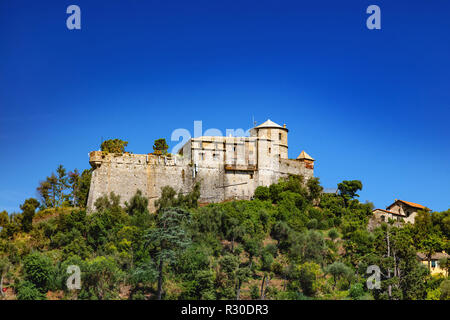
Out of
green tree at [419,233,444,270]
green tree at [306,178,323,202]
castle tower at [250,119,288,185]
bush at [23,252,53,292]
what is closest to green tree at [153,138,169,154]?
castle tower at [250,119,288,185]

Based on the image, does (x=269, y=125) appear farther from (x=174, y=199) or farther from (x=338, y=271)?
(x=338, y=271)

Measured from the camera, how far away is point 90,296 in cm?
3581

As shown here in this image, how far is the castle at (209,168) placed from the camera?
4706 centimetres

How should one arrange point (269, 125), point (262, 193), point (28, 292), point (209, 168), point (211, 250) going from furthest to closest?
point (269, 125) → point (209, 168) → point (262, 193) → point (211, 250) → point (28, 292)

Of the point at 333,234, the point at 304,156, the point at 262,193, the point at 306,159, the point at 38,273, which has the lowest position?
the point at 38,273

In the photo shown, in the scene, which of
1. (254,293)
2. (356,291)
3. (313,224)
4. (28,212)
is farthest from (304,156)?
(28,212)

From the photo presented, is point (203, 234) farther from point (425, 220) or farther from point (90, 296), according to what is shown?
point (425, 220)

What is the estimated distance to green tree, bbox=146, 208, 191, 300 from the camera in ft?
127

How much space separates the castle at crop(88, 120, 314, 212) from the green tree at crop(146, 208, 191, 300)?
16.9 ft

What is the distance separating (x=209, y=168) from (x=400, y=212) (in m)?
19.5

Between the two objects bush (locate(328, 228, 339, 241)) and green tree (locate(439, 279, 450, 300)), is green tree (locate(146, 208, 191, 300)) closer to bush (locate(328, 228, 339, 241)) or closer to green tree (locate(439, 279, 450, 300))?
bush (locate(328, 228, 339, 241))

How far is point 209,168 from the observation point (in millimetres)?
51312

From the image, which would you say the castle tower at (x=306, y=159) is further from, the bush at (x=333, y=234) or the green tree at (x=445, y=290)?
the green tree at (x=445, y=290)

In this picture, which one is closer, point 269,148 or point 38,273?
point 38,273
